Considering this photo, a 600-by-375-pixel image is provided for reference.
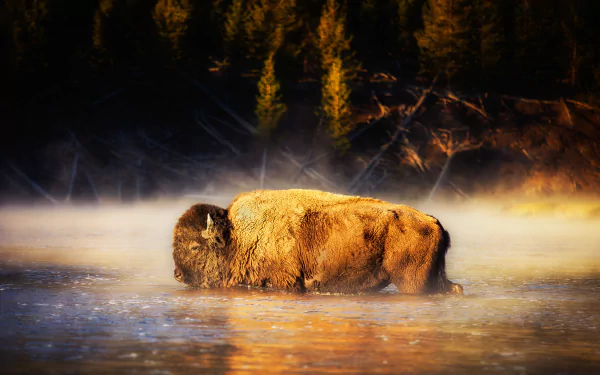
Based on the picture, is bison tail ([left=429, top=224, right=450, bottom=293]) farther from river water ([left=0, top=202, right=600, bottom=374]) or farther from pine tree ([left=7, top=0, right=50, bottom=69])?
pine tree ([left=7, top=0, right=50, bottom=69])

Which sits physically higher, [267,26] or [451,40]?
[267,26]

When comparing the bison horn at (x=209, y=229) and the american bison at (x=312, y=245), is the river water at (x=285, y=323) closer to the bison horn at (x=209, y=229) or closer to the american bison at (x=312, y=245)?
the american bison at (x=312, y=245)

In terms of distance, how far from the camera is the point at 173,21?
5284 centimetres

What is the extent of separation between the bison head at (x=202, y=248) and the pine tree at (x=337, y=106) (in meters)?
35.0

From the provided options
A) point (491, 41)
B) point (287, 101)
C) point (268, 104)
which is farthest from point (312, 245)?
point (491, 41)

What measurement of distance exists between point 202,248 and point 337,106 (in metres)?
36.4

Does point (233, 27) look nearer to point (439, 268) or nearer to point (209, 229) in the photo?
point (209, 229)

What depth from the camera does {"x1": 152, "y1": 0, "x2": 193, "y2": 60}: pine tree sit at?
5197 centimetres

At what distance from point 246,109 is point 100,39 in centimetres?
838

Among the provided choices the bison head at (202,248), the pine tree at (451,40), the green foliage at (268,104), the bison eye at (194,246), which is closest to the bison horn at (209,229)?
the bison head at (202,248)

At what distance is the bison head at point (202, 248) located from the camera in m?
12.1

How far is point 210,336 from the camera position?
8.91 metres

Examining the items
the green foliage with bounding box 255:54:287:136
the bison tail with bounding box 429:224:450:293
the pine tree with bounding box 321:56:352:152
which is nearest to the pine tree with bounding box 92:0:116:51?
the green foliage with bounding box 255:54:287:136

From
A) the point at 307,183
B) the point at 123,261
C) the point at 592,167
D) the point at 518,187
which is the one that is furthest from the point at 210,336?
the point at 592,167
